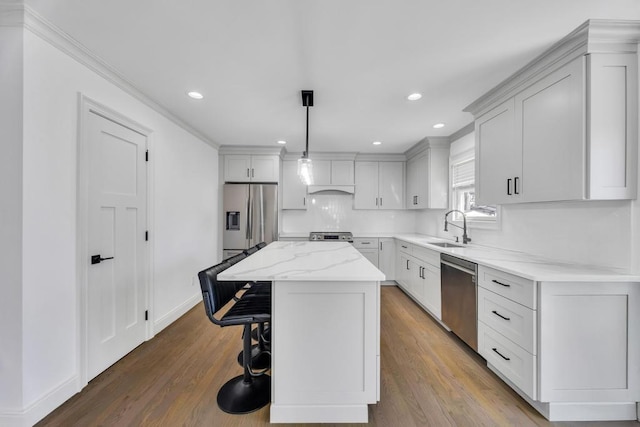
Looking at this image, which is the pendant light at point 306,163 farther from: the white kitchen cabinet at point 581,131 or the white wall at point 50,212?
the white kitchen cabinet at point 581,131

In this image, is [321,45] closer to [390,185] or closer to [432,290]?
[432,290]

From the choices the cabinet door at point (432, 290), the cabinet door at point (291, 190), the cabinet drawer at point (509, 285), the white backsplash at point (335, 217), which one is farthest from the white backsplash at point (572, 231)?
the cabinet door at point (291, 190)

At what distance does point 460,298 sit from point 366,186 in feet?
9.16

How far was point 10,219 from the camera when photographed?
1541mm

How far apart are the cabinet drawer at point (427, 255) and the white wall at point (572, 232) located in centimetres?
61

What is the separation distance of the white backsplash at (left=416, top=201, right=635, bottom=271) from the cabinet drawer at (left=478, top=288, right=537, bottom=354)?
0.67 metres

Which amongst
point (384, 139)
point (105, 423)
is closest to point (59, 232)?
point (105, 423)

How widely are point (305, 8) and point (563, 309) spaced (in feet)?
7.86

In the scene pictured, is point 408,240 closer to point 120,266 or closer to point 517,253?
point 517,253

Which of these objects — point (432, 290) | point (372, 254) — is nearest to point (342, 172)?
point (372, 254)

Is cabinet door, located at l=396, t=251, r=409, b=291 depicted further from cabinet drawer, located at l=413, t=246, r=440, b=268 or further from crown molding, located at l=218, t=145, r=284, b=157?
crown molding, located at l=218, t=145, r=284, b=157

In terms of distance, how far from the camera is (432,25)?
160 cm

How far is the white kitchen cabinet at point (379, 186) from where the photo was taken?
4953 mm

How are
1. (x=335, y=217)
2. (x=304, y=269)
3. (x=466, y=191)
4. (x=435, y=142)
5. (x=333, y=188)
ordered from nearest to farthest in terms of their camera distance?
(x=304, y=269), (x=466, y=191), (x=435, y=142), (x=333, y=188), (x=335, y=217)
